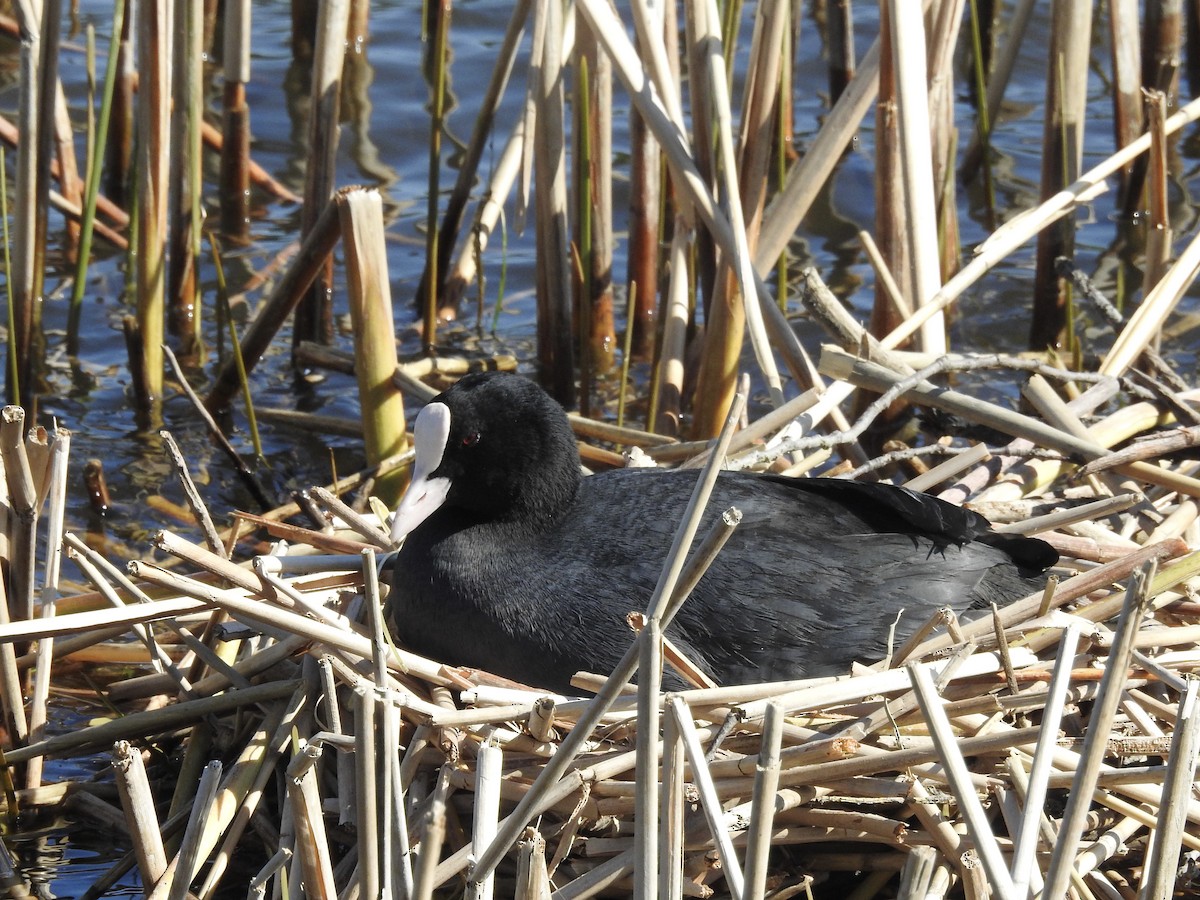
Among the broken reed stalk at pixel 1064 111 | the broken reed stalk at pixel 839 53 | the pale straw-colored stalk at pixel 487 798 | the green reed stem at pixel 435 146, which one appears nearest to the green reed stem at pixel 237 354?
the green reed stem at pixel 435 146

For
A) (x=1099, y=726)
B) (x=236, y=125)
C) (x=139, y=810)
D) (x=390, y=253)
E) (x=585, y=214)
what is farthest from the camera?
(x=390, y=253)

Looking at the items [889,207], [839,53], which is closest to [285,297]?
[889,207]

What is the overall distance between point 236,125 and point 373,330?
1.71m

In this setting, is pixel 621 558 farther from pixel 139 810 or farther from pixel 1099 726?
pixel 1099 726

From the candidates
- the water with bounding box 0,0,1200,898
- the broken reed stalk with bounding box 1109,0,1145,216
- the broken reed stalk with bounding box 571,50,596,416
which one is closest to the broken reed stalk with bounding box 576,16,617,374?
the broken reed stalk with bounding box 571,50,596,416

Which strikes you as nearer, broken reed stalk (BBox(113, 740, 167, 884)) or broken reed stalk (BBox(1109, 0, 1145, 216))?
broken reed stalk (BBox(113, 740, 167, 884))

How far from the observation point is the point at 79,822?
2525 mm

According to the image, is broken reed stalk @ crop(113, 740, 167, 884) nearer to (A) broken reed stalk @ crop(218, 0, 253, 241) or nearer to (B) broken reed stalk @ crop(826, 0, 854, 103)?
(A) broken reed stalk @ crop(218, 0, 253, 241)

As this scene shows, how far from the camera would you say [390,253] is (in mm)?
5164

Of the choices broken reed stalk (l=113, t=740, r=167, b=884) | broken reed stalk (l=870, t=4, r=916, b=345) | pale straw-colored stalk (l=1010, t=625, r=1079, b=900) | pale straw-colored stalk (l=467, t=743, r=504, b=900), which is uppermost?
broken reed stalk (l=870, t=4, r=916, b=345)

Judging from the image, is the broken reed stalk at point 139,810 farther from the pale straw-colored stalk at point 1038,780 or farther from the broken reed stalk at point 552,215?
the broken reed stalk at point 552,215

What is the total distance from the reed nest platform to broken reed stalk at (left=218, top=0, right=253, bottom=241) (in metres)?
2.01

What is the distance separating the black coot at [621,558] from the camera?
2480 millimetres

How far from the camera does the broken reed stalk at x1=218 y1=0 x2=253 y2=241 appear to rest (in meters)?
4.21
